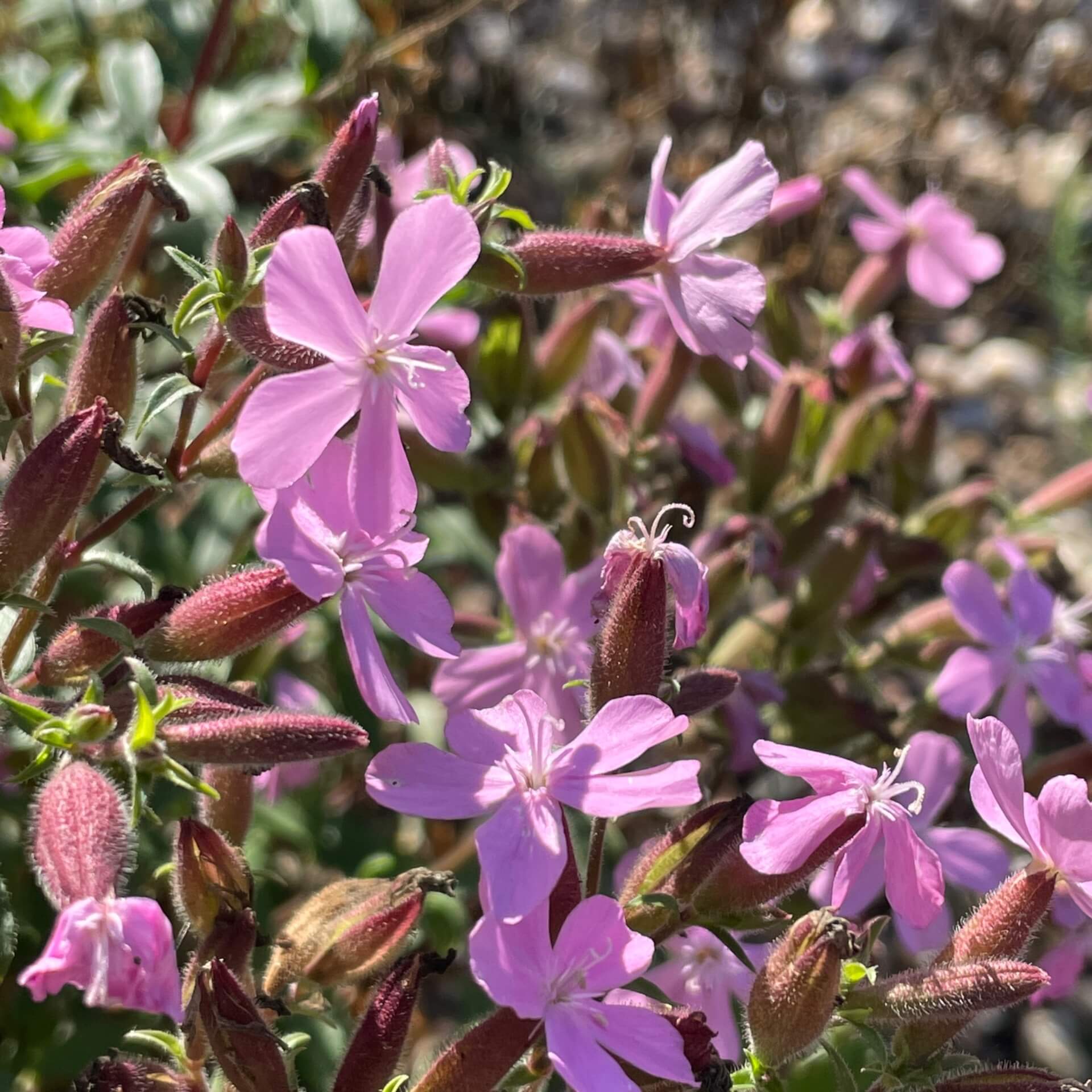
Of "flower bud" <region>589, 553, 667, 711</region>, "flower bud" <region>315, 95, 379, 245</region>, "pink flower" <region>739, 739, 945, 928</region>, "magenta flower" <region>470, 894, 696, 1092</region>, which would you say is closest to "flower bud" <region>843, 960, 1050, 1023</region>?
"pink flower" <region>739, 739, 945, 928</region>

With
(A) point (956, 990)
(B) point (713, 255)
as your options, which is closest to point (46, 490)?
(B) point (713, 255)

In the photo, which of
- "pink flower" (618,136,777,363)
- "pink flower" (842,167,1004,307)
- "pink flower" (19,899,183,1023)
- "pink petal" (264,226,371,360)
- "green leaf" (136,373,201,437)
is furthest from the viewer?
"pink flower" (842,167,1004,307)

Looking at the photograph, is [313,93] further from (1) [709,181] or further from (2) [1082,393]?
(2) [1082,393]

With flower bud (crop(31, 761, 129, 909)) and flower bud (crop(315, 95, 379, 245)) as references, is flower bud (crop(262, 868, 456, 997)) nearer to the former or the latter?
flower bud (crop(31, 761, 129, 909))

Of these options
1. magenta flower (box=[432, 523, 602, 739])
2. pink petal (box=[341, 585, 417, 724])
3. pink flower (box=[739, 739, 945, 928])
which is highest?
pink petal (box=[341, 585, 417, 724])

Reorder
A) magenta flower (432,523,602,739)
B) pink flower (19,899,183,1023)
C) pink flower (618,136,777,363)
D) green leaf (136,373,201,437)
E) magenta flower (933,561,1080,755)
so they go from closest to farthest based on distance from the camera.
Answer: pink flower (19,899,183,1023) → green leaf (136,373,201,437) → pink flower (618,136,777,363) → magenta flower (432,523,602,739) → magenta flower (933,561,1080,755)

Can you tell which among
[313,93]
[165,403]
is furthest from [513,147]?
[165,403]

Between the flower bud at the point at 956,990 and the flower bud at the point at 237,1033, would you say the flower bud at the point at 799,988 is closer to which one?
the flower bud at the point at 956,990

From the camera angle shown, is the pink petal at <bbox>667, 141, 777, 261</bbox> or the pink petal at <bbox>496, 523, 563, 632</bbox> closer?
the pink petal at <bbox>667, 141, 777, 261</bbox>
